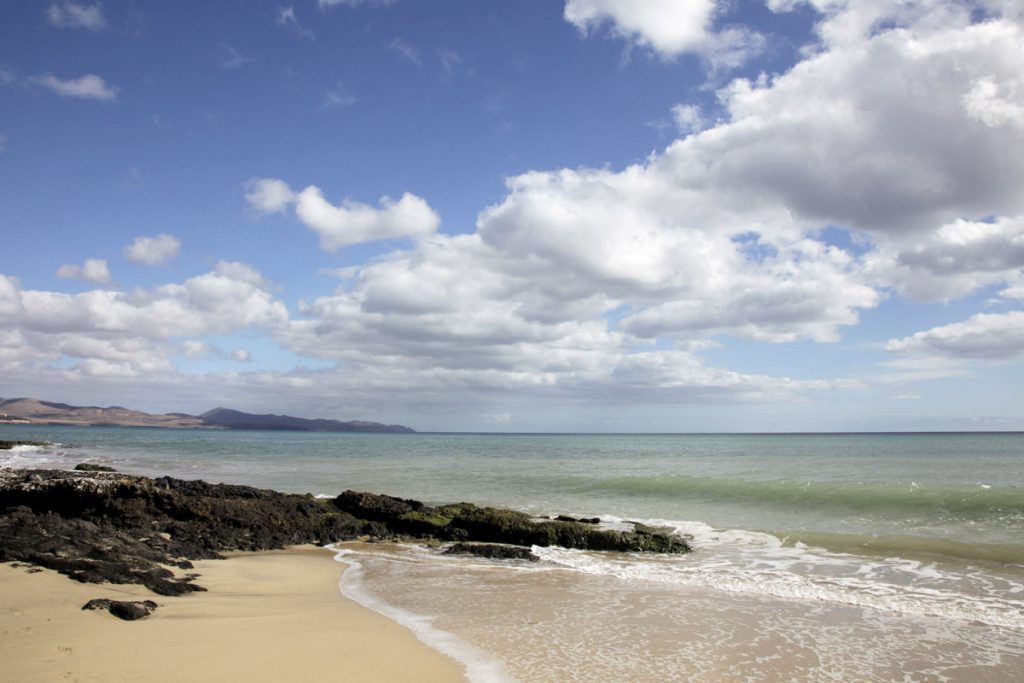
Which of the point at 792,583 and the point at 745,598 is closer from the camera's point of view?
the point at 745,598

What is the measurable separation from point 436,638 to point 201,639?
8.50 ft

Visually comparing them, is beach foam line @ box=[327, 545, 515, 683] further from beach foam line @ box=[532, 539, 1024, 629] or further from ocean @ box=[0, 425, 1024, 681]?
beach foam line @ box=[532, 539, 1024, 629]

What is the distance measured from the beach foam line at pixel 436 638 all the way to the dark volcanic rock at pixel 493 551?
115 inches

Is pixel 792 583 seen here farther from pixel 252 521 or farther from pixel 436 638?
pixel 252 521

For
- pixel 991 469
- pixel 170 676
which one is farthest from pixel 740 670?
pixel 991 469

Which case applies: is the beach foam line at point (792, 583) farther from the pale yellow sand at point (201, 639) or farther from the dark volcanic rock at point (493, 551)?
the pale yellow sand at point (201, 639)

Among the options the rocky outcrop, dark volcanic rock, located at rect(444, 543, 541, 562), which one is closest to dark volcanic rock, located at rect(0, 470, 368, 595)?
the rocky outcrop

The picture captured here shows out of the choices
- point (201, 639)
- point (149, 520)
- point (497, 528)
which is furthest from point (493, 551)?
point (149, 520)

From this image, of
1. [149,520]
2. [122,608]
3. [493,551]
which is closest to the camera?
[122,608]

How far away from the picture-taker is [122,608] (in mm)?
7051

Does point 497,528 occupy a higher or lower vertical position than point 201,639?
lower

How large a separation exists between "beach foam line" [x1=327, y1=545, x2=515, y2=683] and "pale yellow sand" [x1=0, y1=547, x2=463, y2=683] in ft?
0.52

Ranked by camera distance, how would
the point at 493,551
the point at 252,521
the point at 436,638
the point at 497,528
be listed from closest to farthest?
1. the point at 436,638
2. the point at 493,551
3. the point at 252,521
4. the point at 497,528

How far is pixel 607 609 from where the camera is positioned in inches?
351
